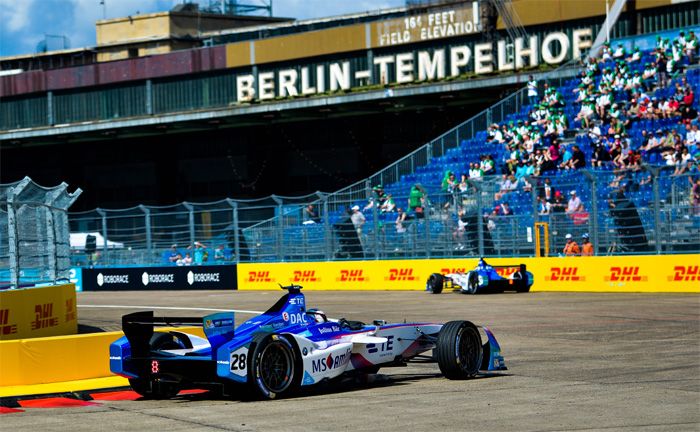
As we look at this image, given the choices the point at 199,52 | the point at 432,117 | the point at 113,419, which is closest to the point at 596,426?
the point at 113,419

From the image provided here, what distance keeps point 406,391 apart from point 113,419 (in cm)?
292

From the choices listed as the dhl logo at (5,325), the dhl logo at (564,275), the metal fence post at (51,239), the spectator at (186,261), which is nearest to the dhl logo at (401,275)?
the dhl logo at (564,275)

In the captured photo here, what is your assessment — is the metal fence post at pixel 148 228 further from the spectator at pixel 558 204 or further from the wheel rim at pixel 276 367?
the wheel rim at pixel 276 367

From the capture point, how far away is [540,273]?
27484 millimetres

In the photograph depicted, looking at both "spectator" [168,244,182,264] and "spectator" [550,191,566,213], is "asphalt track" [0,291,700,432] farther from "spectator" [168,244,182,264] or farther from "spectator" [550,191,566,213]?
"spectator" [168,244,182,264]

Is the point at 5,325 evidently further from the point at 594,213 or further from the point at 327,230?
the point at 327,230

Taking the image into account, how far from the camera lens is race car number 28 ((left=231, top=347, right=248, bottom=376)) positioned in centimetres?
1039

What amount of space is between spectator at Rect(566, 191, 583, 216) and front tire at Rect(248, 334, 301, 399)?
17246 millimetres

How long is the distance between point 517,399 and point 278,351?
2.24m

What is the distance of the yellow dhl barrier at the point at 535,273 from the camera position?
2497cm

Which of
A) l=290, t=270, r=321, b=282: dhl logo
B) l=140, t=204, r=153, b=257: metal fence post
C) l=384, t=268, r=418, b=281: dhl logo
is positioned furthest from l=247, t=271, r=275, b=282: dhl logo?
l=384, t=268, r=418, b=281: dhl logo

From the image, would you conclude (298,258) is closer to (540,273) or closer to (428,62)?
(540,273)

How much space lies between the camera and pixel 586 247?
26.7m

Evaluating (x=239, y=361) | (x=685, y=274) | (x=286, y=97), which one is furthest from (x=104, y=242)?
(x=239, y=361)
